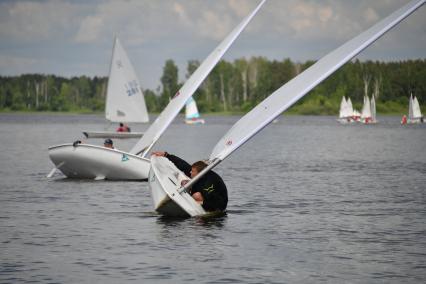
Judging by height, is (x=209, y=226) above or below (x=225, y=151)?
below

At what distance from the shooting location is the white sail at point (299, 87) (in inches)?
791

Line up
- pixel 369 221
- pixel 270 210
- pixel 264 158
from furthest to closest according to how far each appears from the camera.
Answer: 1. pixel 264 158
2. pixel 270 210
3. pixel 369 221

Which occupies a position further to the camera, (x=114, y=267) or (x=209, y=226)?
(x=209, y=226)

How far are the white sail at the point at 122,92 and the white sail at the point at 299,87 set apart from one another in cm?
Result: 4739

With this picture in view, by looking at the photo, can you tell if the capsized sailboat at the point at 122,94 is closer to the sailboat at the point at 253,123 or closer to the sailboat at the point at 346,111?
the sailboat at the point at 253,123

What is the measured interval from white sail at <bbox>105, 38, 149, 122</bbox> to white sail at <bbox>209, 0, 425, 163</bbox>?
155 ft

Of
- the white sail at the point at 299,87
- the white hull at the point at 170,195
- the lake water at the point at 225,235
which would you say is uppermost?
the white sail at the point at 299,87

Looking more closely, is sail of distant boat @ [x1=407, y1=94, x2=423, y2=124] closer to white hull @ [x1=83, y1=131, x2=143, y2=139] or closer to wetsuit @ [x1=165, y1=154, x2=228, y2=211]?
white hull @ [x1=83, y1=131, x2=143, y2=139]

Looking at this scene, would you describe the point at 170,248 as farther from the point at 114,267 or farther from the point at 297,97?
the point at 297,97

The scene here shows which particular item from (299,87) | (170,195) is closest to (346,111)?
(170,195)

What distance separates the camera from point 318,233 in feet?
71.3

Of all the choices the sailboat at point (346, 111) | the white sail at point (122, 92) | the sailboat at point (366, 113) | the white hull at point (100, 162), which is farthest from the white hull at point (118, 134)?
the sailboat at point (346, 111)

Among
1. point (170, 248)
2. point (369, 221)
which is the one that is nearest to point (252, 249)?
point (170, 248)

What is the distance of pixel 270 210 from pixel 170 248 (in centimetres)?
748
